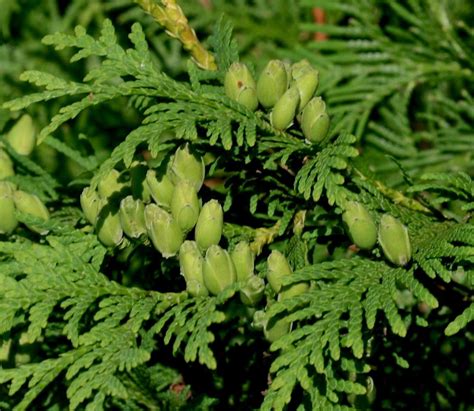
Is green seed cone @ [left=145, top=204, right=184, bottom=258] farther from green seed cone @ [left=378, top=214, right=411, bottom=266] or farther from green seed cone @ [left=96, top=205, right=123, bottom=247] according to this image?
green seed cone @ [left=378, top=214, right=411, bottom=266]

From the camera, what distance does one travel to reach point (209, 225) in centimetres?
86

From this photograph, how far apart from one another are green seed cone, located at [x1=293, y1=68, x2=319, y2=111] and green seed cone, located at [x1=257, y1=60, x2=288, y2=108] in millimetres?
22

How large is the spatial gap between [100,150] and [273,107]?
1004 millimetres

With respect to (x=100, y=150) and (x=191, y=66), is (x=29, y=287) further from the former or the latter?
(x=100, y=150)

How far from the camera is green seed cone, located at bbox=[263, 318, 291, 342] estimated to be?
84 centimetres

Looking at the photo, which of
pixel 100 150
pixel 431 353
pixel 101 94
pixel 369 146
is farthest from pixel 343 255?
pixel 100 150

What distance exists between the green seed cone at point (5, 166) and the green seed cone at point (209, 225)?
0.32m

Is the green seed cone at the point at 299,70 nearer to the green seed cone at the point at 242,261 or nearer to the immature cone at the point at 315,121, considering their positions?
the immature cone at the point at 315,121

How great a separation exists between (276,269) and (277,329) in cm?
6

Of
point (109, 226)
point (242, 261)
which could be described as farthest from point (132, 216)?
point (242, 261)

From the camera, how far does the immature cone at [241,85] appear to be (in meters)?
0.91

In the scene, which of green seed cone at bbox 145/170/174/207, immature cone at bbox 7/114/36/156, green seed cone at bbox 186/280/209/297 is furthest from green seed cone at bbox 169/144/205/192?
immature cone at bbox 7/114/36/156

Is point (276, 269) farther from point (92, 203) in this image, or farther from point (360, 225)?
point (92, 203)

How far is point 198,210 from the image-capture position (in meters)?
0.88
